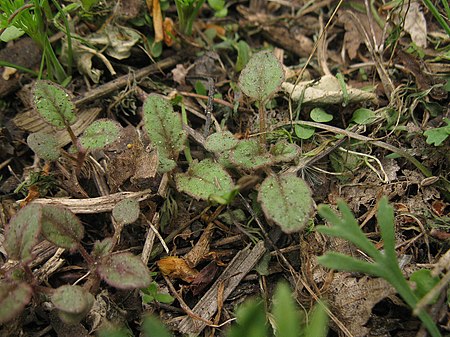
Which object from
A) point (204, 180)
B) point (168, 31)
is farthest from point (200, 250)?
point (168, 31)

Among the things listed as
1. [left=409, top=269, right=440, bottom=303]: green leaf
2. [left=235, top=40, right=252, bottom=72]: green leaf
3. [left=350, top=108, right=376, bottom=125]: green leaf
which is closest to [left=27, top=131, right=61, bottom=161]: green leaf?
[left=235, top=40, right=252, bottom=72]: green leaf

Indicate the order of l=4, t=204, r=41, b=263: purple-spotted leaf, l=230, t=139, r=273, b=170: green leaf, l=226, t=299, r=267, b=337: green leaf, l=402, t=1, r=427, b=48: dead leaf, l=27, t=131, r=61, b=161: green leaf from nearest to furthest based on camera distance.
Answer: l=226, t=299, r=267, b=337: green leaf, l=4, t=204, r=41, b=263: purple-spotted leaf, l=230, t=139, r=273, b=170: green leaf, l=27, t=131, r=61, b=161: green leaf, l=402, t=1, r=427, b=48: dead leaf

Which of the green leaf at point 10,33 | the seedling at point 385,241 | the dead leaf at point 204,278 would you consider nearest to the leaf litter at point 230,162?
the dead leaf at point 204,278

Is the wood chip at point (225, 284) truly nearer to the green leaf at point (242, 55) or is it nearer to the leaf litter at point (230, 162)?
the leaf litter at point (230, 162)

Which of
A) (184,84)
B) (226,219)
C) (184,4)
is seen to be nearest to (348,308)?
(226,219)

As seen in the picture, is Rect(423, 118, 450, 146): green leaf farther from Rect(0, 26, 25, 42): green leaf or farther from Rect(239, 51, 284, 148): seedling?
Rect(0, 26, 25, 42): green leaf

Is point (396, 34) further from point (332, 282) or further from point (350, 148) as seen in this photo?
point (332, 282)
